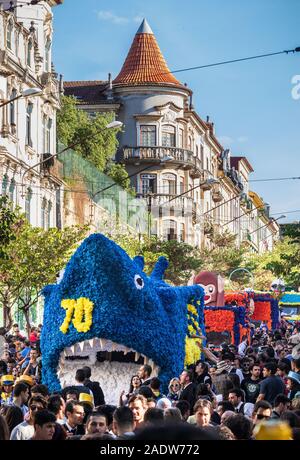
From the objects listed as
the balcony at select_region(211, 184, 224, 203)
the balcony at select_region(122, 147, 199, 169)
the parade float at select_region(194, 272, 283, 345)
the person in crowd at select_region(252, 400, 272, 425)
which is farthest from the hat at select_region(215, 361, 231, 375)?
the balcony at select_region(211, 184, 224, 203)

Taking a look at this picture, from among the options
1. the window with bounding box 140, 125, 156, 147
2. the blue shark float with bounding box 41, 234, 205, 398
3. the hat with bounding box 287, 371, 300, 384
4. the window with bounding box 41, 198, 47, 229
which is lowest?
the hat with bounding box 287, 371, 300, 384

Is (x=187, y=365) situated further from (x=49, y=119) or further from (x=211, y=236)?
(x=211, y=236)

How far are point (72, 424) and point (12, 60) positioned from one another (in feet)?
97.5

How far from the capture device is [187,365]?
21328 millimetres

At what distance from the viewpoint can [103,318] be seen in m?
19.4

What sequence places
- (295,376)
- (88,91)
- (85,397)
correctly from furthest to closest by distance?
(88,91) → (295,376) → (85,397)

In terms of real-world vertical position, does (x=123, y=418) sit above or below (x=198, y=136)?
below

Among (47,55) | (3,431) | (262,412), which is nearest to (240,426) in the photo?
(262,412)

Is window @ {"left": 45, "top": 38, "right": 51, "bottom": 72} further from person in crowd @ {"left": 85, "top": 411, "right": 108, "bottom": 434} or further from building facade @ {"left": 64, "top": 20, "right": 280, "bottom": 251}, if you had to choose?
person in crowd @ {"left": 85, "top": 411, "right": 108, "bottom": 434}

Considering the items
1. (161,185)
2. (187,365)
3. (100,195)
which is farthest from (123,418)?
(161,185)

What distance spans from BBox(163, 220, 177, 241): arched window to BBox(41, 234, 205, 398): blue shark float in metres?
50.4

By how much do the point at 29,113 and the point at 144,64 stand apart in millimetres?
32221

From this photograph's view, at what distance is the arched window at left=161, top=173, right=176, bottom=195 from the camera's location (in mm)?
71875

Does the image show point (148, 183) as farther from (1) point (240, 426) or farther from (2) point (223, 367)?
(1) point (240, 426)
